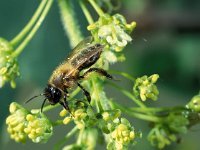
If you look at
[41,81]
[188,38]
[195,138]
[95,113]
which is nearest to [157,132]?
[95,113]

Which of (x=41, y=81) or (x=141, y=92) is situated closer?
(x=141, y=92)

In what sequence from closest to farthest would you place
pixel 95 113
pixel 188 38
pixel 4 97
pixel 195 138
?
pixel 95 113
pixel 4 97
pixel 188 38
pixel 195 138

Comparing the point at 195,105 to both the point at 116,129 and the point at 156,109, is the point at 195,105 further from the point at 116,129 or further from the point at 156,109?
the point at 116,129

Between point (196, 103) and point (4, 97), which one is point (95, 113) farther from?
point (4, 97)

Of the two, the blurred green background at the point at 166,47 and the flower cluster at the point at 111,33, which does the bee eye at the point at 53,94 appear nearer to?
the flower cluster at the point at 111,33

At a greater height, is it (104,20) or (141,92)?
(104,20)

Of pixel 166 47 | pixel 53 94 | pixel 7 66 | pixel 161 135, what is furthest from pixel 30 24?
pixel 166 47

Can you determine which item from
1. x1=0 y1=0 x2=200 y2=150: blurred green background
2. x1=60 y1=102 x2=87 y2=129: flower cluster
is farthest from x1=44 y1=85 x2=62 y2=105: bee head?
x1=0 y1=0 x2=200 y2=150: blurred green background
